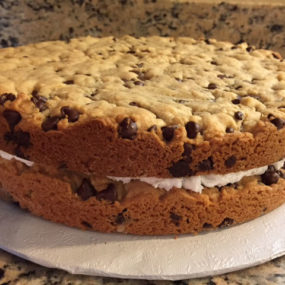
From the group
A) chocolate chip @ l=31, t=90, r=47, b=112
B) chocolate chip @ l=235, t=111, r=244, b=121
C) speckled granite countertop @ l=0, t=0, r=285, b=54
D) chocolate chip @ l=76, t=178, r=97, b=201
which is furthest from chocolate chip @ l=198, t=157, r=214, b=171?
speckled granite countertop @ l=0, t=0, r=285, b=54

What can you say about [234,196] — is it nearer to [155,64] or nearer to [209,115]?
[209,115]

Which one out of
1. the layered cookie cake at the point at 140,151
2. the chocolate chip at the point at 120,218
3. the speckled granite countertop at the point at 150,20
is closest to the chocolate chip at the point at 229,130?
the layered cookie cake at the point at 140,151

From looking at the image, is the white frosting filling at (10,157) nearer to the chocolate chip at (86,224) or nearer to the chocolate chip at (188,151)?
the chocolate chip at (86,224)

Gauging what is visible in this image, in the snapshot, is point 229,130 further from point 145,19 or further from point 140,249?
point 145,19

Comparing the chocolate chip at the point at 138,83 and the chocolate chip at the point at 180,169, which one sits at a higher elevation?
the chocolate chip at the point at 138,83

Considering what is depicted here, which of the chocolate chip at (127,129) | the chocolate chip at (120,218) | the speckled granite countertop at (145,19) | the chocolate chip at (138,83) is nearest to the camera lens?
the chocolate chip at (127,129)

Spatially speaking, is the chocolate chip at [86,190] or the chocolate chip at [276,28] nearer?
the chocolate chip at [86,190]

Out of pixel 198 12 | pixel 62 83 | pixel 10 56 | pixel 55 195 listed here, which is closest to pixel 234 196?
pixel 55 195

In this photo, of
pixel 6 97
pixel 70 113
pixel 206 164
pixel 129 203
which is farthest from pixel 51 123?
pixel 206 164

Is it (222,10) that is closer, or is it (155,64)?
(155,64)
